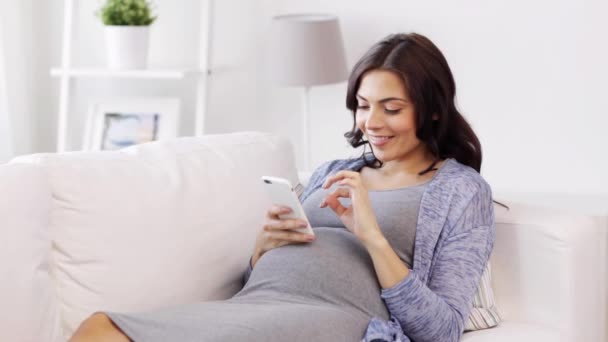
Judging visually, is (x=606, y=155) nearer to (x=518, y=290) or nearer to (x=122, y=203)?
(x=518, y=290)

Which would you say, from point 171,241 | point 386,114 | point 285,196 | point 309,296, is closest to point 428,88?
point 386,114

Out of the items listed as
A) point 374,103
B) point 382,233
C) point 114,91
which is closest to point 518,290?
point 382,233

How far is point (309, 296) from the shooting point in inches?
72.1

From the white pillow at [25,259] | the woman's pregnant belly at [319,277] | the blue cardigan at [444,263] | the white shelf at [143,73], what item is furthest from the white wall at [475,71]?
the white pillow at [25,259]

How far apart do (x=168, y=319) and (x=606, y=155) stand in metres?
1.99

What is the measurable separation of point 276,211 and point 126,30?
1.76 m

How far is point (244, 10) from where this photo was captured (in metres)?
3.80

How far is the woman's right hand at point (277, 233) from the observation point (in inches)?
75.0

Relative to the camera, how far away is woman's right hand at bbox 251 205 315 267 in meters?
1.91

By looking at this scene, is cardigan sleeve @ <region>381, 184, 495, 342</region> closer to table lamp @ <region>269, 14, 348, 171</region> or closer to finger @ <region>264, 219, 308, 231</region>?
finger @ <region>264, 219, 308, 231</region>

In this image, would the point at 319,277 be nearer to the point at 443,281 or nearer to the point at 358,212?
the point at 358,212

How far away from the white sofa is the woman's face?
280mm

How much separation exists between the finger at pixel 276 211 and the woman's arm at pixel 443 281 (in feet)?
0.61

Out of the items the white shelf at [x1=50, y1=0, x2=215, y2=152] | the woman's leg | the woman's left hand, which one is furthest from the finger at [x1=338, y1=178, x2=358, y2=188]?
the white shelf at [x1=50, y1=0, x2=215, y2=152]
